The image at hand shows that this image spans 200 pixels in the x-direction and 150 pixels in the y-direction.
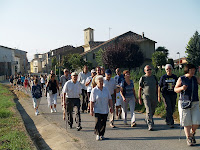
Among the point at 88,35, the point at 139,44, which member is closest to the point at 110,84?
the point at 139,44

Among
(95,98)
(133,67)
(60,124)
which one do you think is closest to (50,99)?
(60,124)

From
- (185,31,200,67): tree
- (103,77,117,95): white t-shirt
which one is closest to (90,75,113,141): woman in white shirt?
(103,77,117,95): white t-shirt

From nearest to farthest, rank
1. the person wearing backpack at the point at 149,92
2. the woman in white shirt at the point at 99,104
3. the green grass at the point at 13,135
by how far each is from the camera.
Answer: the green grass at the point at 13,135 < the woman in white shirt at the point at 99,104 < the person wearing backpack at the point at 149,92

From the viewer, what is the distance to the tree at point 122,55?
39812 millimetres

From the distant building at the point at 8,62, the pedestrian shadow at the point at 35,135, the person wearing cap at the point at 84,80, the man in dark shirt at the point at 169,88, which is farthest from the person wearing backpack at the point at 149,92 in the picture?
the distant building at the point at 8,62

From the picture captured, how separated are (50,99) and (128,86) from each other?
4.72 m

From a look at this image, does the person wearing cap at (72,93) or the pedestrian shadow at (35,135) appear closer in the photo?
the pedestrian shadow at (35,135)

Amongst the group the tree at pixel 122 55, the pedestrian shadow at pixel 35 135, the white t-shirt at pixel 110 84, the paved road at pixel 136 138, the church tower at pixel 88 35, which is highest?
the church tower at pixel 88 35

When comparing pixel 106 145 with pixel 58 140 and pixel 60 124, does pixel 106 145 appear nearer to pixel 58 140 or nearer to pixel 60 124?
pixel 58 140

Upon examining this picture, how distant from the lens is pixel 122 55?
40.1 metres

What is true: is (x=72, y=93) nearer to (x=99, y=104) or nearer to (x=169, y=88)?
(x=99, y=104)

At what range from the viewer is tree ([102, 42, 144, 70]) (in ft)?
131

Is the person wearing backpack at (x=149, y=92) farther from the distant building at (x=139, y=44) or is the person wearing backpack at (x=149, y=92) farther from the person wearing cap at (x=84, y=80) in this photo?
the distant building at (x=139, y=44)

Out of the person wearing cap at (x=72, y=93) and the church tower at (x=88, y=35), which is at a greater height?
the church tower at (x=88, y=35)
